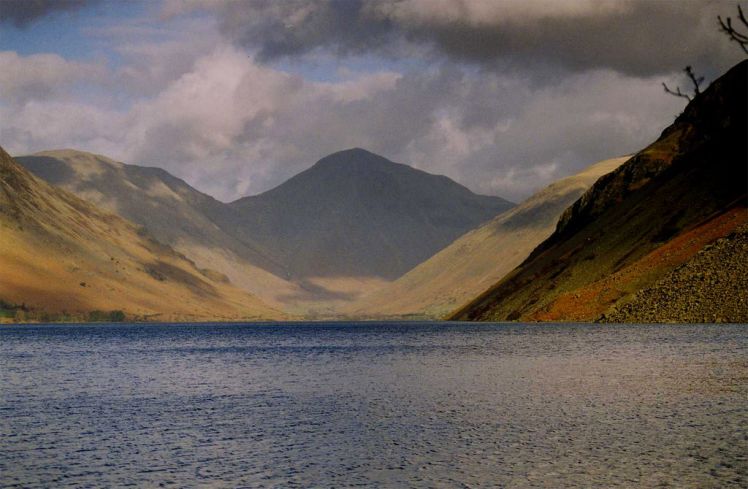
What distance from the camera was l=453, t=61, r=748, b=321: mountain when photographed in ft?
449

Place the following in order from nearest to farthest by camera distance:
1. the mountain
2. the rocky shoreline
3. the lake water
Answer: the lake water
the rocky shoreline
the mountain

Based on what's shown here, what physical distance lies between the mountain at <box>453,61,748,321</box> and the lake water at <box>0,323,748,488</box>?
204 ft

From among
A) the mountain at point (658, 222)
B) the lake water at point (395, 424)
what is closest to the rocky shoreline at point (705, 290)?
the mountain at point (658, 222)

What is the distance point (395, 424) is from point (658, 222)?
131293 mm

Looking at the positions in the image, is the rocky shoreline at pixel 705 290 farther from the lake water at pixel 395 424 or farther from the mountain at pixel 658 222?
the lake water at pixel 395 424

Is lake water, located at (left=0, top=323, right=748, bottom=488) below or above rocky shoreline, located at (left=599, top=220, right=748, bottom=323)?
below

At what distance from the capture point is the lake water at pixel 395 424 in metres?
29.1

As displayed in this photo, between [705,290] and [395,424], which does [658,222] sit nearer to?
[705,290]

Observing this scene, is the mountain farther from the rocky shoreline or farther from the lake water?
the lake water

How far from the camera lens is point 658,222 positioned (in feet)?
525

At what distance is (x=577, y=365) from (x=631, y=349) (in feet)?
46.1

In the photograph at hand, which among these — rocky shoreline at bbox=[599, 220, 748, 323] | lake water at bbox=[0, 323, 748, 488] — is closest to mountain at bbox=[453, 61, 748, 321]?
rocky shoreline at bbox=[599, 220, 748, 323]

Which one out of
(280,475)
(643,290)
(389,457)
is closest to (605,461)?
(389,457)

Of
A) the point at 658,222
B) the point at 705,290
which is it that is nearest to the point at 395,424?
the point at 705,290
